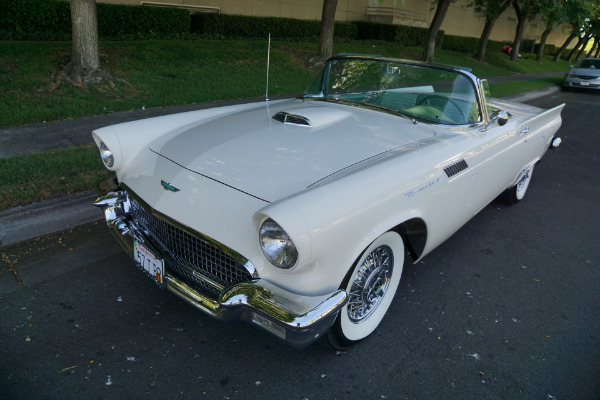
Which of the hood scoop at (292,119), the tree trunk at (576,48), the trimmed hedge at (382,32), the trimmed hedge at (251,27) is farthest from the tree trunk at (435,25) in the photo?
the tree trunk at (576,48)

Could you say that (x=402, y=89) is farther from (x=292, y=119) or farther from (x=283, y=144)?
(x=283, y=144)

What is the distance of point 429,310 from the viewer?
304 centimetres

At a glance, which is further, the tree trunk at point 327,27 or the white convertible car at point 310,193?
the tree trunk at point 327,27

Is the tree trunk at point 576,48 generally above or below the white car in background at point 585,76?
above

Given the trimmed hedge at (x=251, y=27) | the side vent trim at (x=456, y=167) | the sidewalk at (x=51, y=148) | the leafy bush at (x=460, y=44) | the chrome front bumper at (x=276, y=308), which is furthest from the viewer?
the leafy bush at (x=460, y=44)

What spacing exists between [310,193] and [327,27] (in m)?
10.5

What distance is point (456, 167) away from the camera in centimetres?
302

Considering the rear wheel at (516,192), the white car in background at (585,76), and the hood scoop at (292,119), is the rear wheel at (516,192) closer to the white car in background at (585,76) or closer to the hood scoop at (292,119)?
the hood scoop at (292,119)

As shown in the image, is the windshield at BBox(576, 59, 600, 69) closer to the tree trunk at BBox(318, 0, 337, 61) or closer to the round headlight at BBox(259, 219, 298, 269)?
the tree trunk at BBox(318, 0, 337, 61)

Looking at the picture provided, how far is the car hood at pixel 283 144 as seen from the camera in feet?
8.04

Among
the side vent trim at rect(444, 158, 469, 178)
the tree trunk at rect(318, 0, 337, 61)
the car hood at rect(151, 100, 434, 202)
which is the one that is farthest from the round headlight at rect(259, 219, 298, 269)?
the tree trunk at rect(318, 0, 337, 61)

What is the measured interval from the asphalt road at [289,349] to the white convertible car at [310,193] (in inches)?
11.3

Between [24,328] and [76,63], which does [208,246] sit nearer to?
[24,328]

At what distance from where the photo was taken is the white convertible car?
82.3 inches
